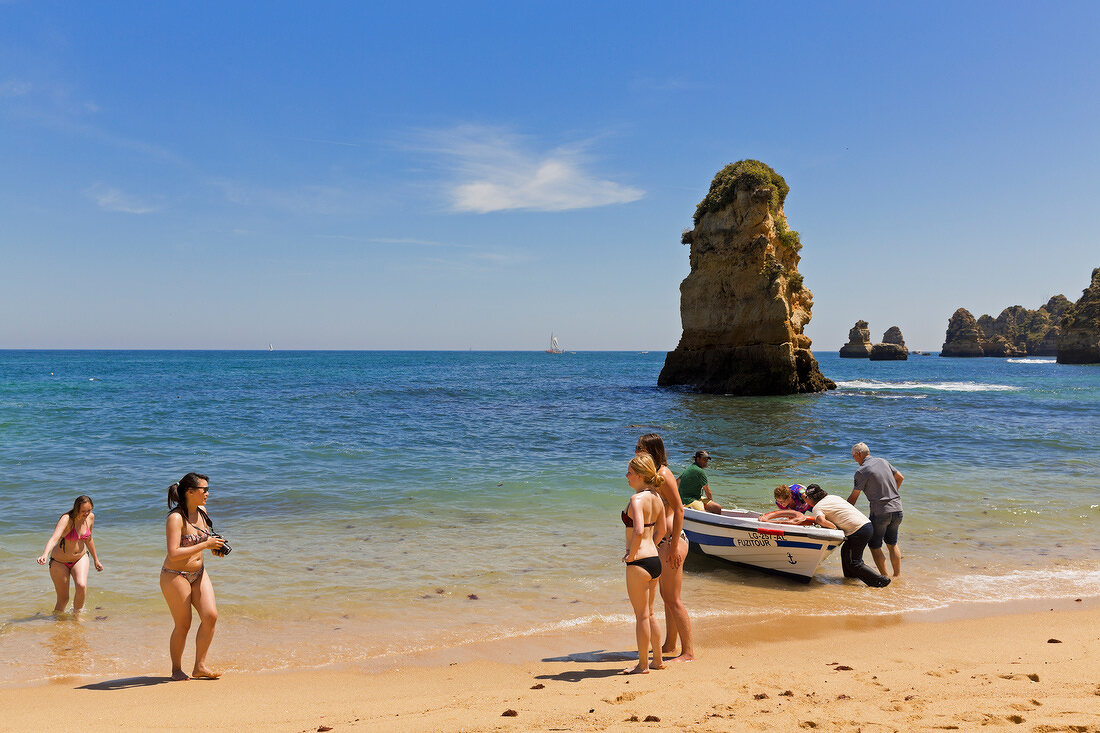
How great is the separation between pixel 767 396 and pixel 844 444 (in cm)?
1614

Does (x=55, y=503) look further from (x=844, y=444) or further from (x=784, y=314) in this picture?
(x=784, y=314)

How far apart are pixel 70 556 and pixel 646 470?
20.9ft

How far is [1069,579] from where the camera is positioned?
7.99 metres

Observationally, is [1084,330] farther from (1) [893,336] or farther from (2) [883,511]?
(2) [883,511]

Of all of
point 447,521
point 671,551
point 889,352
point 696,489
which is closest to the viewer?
point 671,551

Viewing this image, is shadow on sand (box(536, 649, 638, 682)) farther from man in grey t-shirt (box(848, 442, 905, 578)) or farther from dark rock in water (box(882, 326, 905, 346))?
dark rock in water (box(882, 326, 905, 346))

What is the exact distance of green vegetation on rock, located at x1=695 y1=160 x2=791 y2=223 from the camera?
1431 inches

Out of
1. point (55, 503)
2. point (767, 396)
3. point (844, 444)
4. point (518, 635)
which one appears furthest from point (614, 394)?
point (518, 635)

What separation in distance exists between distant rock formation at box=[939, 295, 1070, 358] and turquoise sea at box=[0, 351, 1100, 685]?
417ft

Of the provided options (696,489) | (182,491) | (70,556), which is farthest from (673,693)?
(70,556)

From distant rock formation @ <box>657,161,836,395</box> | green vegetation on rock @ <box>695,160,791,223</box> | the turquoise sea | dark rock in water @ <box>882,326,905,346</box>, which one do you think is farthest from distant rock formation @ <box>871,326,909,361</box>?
the turquoise sea

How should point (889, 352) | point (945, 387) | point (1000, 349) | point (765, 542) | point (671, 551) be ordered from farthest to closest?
1. point (1000, 349)
2. point (889, 352)
3. point (945, 387)
4. point (765, 542)
5. point (671, 551)

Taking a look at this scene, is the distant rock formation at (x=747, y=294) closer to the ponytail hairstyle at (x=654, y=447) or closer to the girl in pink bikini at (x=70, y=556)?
the ponytail hairstyle at (x=654, y=447)

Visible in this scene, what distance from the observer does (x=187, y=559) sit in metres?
5.04
